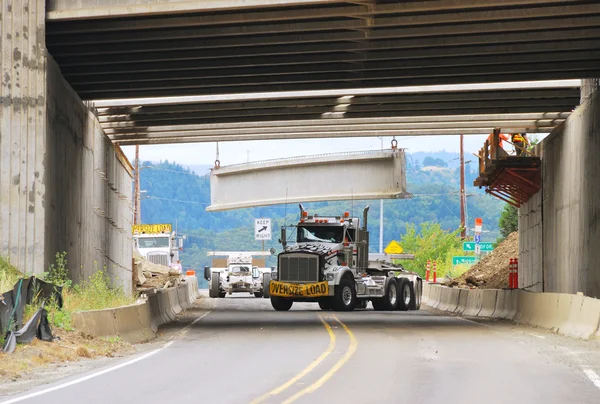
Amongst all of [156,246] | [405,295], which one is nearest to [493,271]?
[405,295]

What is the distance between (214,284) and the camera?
57875mm

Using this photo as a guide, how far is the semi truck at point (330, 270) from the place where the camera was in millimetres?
37719

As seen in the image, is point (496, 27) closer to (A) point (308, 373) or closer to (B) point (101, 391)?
(A) point (308, 373)

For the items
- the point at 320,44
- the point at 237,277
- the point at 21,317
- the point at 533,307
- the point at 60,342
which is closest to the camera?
the point at 21,317

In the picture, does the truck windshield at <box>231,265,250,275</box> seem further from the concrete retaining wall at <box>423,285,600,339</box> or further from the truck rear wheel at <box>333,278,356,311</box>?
the truck rear wheel at <box>333,278,356,311</box>

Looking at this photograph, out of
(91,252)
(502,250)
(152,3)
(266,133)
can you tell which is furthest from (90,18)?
(502,250)

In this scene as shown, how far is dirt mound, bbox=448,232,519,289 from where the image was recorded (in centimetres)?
5388

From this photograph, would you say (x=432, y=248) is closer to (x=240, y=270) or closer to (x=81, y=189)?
(x=240, y=270)

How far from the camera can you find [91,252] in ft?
116

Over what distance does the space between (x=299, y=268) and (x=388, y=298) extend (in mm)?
4674

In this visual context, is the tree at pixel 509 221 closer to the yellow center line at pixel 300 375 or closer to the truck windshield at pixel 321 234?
the truck windshield at pixel 321 234

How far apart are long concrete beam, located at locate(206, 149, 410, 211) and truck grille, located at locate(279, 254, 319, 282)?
10153 mm

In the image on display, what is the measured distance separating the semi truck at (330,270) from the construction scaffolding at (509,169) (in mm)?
5400

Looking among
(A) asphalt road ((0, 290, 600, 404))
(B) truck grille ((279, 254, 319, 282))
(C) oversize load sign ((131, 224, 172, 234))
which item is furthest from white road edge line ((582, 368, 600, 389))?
(C) oversize load sign ((131, 224, 172, 234))
